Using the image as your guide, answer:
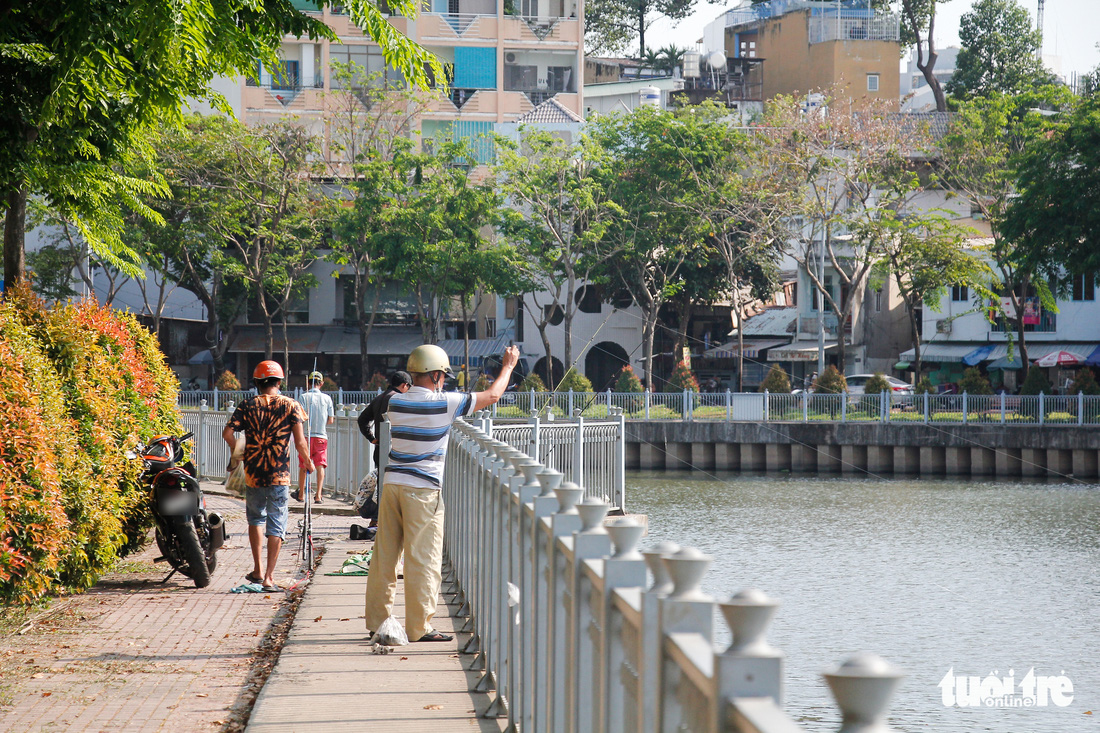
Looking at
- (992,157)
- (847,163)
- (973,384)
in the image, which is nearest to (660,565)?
(973,384)

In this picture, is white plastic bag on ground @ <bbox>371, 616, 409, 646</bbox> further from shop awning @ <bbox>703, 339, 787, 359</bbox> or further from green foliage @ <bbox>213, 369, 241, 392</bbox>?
shop awning @ <bbox>703, 339, 787, 359</bbox>

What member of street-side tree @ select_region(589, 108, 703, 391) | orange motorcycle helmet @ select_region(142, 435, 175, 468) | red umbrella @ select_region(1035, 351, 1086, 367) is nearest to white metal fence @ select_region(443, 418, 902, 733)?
orange motorcycle helmet @ select_region(142, 435, 175, 468)

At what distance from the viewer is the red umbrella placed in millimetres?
44719

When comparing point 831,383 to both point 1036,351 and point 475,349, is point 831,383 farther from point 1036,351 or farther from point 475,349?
point 475,349

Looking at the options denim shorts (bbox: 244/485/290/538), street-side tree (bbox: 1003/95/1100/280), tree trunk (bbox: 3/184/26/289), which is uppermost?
street-side tree (bbox: 1003/95/1100/280)

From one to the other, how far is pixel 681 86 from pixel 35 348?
2465 inches

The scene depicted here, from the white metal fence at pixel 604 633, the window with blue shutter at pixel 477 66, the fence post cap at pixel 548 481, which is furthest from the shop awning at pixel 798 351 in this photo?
the fence post cap at pixel 548 481

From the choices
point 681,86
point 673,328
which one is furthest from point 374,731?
point 681,86

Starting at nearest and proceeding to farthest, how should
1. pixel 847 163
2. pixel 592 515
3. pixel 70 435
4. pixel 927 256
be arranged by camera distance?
1. pixel 592 515
2. pixel 70 435
3. pixel 927 256
4. pixel 847 163

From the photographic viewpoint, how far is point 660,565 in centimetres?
220

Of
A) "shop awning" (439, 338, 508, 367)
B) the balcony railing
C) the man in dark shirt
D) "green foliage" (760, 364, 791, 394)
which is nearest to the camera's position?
the man in dark shirt

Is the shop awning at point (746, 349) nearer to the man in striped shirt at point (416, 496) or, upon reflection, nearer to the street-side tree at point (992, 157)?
the street-side tree at point (992, 157)

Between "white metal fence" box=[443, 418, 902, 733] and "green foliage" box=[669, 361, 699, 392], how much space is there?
3245 cm

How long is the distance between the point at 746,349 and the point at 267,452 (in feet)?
154
